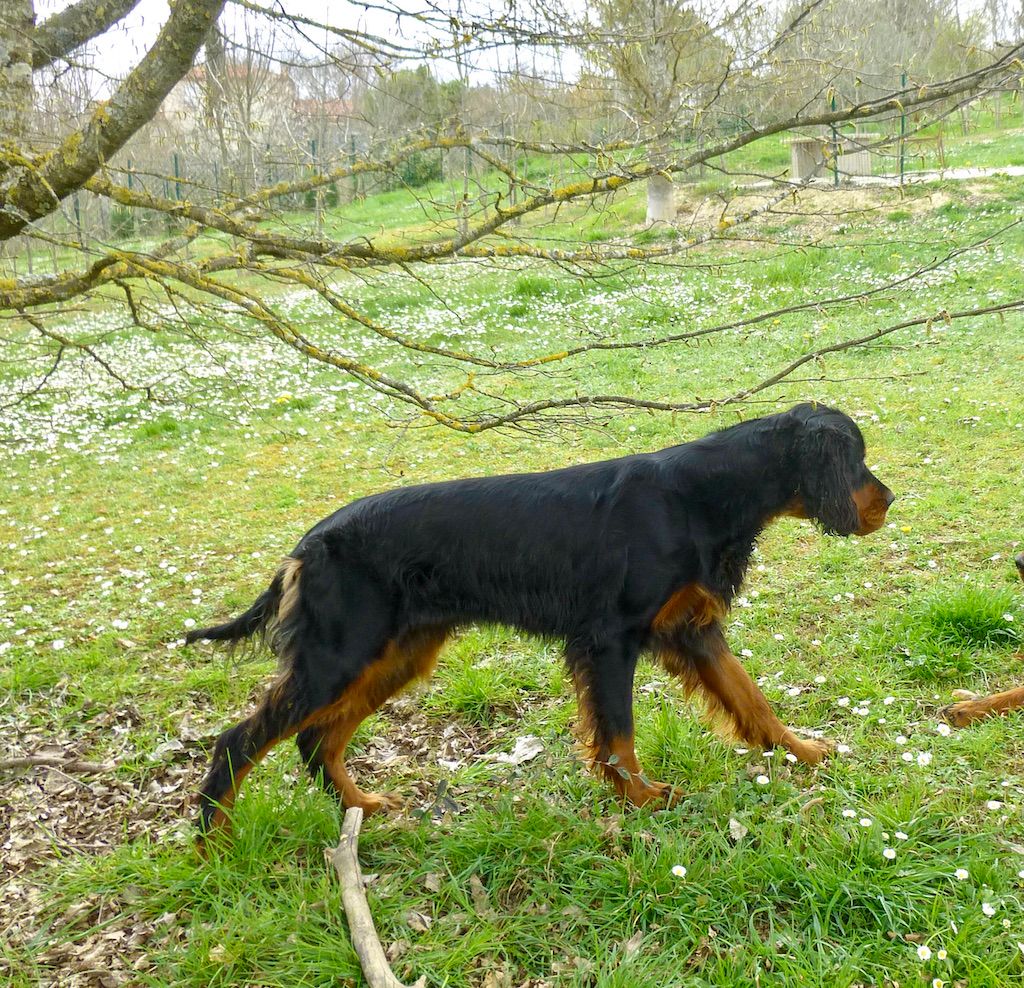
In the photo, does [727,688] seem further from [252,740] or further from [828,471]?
[252,740]

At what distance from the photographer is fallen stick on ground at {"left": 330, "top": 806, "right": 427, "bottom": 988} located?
241 centimetres

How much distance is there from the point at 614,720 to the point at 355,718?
3.13ft

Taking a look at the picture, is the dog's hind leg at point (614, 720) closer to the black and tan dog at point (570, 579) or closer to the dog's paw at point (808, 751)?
the black and tan dog at point (570, 579)

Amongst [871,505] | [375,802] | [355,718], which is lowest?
[375,802]

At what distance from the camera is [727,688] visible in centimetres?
337

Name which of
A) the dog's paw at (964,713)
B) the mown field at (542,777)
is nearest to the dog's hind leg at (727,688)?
the mown field at (542,777)

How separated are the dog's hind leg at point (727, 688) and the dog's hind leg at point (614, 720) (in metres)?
0.21

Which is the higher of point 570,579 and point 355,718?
point 570,579

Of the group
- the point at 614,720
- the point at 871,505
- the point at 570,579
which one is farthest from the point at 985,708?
the point at 570,579

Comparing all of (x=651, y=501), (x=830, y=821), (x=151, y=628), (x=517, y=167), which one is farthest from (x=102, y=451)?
(x=830, y=821)

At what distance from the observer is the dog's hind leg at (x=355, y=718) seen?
3238 mm

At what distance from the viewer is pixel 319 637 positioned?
316cm

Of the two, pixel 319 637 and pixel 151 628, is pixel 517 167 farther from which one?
pixel 151 628

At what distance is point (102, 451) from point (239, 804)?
23.0 feet
